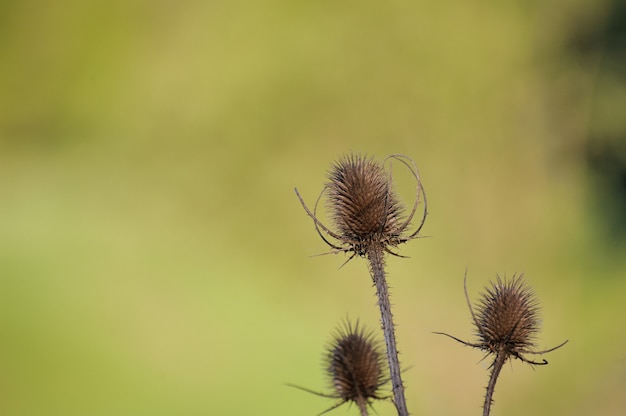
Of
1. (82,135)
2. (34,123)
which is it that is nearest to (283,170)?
(82,135)

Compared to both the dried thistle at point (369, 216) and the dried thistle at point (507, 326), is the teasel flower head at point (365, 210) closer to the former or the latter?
the dried thistle at point (369, 216)

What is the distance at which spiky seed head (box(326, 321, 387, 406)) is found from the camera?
1.50m

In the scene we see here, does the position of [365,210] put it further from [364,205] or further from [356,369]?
[356,369]

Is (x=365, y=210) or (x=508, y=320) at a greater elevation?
(x=365, y=210)

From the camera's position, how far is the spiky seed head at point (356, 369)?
150 cm

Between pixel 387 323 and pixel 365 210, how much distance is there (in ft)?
1.01

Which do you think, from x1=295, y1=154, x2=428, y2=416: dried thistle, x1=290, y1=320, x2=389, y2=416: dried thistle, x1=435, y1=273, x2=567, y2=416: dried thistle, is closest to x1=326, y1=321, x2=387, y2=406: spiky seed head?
x1=290, y1=320, x2=389, y2=416: dried thistle

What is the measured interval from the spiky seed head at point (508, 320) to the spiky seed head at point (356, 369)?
0.27m

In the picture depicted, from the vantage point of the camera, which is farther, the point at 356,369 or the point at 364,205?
the point at 364,205

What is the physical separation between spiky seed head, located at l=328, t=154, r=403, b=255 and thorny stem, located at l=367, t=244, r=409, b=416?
0.04 meters

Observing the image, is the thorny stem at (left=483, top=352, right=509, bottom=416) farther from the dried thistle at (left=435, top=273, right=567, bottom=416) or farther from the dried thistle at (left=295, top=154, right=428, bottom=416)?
the dried thistle at (left=295, top=154, right=428, bottom=416)

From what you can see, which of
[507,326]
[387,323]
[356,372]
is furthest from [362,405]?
[507,326]

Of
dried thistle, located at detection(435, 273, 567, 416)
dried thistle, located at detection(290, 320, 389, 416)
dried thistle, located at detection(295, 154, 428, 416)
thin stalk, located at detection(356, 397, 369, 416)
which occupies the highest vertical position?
dried thistle, located at detection(295, 154, 428, 416)

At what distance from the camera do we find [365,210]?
1686 millimetres
